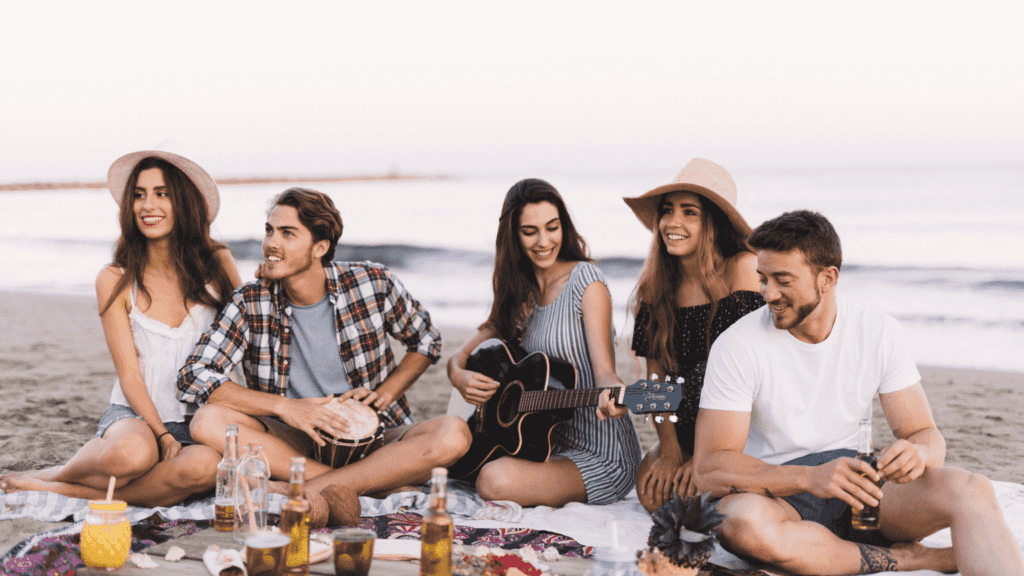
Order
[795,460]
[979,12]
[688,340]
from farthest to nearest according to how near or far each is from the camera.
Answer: [979,12] < [688,340] < [795,460]

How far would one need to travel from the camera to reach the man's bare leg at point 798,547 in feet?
8.93

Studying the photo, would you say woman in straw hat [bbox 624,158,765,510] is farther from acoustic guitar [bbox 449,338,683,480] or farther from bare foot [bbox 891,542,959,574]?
bare foot [bbox 891,542,959,574]

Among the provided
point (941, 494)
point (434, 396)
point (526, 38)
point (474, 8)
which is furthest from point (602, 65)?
point (941, 494)

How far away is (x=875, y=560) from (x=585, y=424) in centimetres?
→ 144

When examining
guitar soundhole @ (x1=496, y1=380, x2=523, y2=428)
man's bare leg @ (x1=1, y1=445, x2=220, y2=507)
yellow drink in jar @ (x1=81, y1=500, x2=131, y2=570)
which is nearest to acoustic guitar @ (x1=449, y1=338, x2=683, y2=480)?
guitar soundhole @ (x1=496, y1=380, x2=523, y2=428)

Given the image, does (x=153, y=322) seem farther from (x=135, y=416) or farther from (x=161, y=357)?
(x=135, y=416)

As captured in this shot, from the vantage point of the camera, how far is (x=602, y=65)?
19.0 m

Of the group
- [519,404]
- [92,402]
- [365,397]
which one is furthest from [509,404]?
[92,402]

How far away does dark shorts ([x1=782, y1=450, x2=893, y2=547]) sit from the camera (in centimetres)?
295

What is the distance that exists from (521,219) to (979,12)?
1523 cm

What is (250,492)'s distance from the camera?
2.38 m

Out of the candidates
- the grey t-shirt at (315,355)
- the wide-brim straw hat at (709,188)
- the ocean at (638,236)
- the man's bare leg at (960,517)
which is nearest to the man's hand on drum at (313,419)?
the grey t-shirt at (315,355)

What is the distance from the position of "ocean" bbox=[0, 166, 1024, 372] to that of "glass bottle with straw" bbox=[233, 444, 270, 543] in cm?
735

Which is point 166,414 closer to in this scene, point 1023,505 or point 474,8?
point 1023,505
